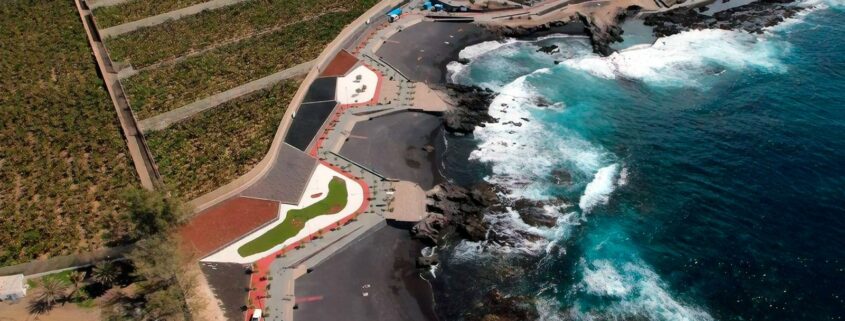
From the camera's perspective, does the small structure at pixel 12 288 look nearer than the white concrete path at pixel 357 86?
Yes

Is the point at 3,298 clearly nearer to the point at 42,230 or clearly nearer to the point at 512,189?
the point at 42,230

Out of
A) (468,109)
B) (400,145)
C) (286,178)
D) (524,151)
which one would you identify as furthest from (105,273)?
(524,151)

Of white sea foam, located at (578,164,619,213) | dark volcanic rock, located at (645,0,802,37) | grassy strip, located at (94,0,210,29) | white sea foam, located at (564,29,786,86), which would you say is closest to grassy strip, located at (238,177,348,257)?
white sea foam, located at (578,164,619,213)

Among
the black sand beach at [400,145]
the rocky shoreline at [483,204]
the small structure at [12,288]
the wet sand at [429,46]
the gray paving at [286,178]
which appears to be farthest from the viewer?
the wet sand at [429,46]

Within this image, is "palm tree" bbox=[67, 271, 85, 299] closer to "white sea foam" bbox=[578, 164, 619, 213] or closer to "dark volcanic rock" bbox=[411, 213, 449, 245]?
"dark volcanic rock" bbox=[411, 213, 449, 245]

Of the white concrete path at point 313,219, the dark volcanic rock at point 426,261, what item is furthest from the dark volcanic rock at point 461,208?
the white concrete path at point 313,219

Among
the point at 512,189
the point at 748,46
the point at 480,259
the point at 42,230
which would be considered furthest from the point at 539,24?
the point at 42,230

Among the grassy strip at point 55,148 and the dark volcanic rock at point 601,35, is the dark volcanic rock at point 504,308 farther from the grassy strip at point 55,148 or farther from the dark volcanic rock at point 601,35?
the dark volcanic rock at point 601,35
